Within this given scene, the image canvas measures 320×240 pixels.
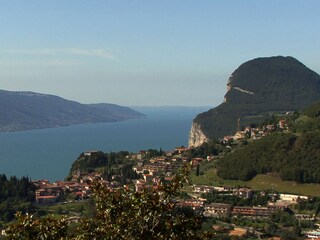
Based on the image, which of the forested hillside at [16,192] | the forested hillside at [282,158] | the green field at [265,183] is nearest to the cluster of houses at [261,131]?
the forested hillside at [282,158]

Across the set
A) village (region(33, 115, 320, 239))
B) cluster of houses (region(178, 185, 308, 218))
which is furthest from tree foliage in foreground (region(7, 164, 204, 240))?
cluster of houses (region(178, 185, 308, 218))

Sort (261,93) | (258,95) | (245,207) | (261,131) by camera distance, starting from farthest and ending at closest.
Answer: (261,93)
(258,95)
(261,131)
(245,207)

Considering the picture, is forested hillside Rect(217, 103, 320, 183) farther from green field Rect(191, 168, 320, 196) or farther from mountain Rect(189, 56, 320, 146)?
mountain Rect(189, 56, 320, 146)

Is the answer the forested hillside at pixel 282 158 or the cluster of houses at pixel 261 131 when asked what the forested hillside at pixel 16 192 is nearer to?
the forested hillside at pixel 282 158

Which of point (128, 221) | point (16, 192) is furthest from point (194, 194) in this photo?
point (128, 221)

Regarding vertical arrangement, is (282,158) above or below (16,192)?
above

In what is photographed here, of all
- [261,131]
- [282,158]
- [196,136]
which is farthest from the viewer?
[196,136]

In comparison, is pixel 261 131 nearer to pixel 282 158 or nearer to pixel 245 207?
pixel 282 158
